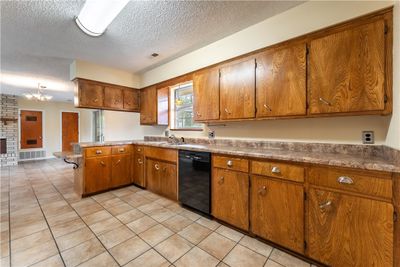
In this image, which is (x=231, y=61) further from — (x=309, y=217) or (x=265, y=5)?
(x=309, y=217)

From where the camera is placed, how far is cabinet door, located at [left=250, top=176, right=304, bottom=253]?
1.52 metres

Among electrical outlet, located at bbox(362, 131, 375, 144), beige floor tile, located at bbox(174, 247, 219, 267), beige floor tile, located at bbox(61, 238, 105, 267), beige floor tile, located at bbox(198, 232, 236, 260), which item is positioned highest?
electrical outlet, located at bbox(362, 131, 375, 144)

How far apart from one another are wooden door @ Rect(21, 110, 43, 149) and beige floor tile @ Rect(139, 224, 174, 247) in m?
7.75

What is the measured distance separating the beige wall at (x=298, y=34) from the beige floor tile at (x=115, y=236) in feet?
5.93

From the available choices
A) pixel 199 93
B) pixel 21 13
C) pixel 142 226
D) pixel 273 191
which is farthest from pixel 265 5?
pixel 142 226

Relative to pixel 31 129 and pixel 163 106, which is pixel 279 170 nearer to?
pixel 163 106

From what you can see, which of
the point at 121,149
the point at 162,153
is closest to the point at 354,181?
the point at 162,153

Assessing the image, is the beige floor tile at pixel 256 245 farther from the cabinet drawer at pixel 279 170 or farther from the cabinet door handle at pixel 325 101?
the cabinet door handle at pixel 325 101

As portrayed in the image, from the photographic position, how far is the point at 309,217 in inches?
57.7

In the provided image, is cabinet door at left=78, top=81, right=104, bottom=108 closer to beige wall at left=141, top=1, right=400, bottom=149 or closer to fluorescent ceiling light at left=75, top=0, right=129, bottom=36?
fluorescent ceiling light at left=75, top=0, right=129, bottom=36

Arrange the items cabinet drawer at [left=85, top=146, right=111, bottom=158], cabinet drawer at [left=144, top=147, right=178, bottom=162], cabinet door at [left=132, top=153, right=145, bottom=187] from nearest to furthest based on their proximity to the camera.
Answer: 1. cabinet drawer at [left=144, top=147, right=178, bottom=162]
2. cabinet drawer at [left=85, top=146, right=111, bottom=158]
3. cabinet door at [left=132, top=153, right=145, bottom=187]

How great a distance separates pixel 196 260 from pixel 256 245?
2.11 ft

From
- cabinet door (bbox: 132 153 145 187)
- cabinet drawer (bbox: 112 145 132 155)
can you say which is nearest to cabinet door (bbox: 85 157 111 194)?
cabinet drawer (bbox: 112 145 132 155)

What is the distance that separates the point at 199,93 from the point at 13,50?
3.19 metres
